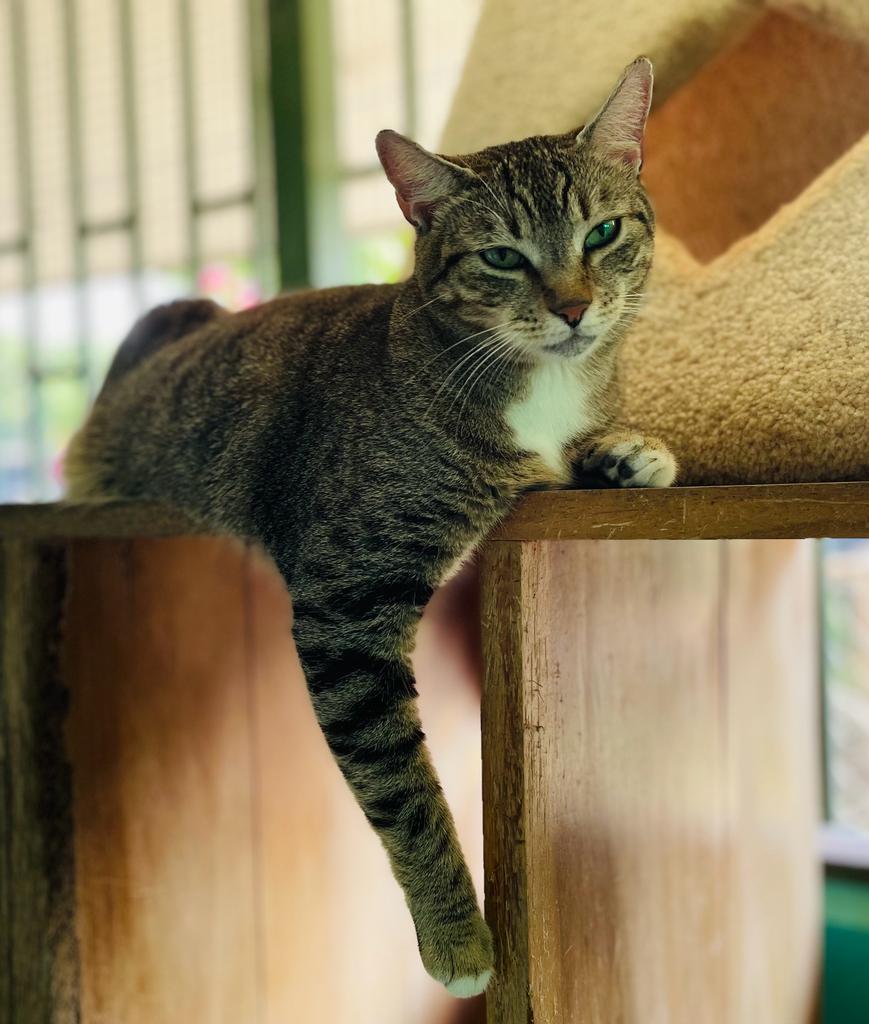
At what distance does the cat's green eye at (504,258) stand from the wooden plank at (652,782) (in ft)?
0.70

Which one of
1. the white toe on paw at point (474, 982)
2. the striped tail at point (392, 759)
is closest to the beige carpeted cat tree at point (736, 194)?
the striped tail at point (392, 759)

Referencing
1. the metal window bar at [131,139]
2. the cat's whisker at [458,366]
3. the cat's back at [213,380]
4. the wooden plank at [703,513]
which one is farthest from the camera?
the metal window bar at [131,139]

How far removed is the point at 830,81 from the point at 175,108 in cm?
169

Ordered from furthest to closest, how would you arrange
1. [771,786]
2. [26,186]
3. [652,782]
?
[26,186], [771,786], [652,782]

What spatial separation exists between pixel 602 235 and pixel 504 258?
8 centimetres

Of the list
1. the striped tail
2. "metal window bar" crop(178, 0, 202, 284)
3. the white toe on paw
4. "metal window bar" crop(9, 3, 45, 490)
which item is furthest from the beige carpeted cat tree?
"metal window bar" crop(9, 3, 45, 490)

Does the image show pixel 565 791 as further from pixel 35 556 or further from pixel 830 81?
pixel 830 81

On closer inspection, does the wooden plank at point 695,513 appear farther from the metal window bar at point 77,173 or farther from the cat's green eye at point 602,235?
the metal window bar at point 77,173

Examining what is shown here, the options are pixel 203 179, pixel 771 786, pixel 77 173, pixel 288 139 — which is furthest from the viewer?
pixel 77 173

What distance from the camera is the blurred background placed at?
170 cm

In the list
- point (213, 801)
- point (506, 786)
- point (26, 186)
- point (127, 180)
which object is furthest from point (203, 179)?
point (506, 786)

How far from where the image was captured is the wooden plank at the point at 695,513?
510mm

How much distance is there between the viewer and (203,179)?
217 centimetres

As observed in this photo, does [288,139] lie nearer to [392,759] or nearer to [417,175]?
[417,175]
